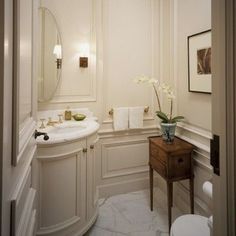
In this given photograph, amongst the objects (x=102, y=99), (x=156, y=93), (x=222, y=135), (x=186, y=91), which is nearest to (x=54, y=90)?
(x=102, y=99)

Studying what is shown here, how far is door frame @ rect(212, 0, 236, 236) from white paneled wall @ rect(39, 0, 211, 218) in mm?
1371

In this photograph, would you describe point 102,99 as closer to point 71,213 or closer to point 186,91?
point 186,91

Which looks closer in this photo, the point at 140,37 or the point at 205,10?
the point at 205,10

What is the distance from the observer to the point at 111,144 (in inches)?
98.3

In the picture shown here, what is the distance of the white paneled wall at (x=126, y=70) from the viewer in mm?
2162

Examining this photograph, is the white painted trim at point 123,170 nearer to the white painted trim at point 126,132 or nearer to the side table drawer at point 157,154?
the white painted trim at point 126,132

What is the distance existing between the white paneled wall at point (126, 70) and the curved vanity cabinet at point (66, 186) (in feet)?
2.25

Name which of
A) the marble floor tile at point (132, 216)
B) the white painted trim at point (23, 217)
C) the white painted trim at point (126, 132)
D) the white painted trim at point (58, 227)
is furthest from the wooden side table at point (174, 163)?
the white painted trim at point (23, 217)

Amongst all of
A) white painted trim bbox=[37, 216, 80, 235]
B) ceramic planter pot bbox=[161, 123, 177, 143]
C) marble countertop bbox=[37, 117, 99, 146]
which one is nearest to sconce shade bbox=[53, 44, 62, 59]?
marble countertop bbox=[37, 117, 99, 146]

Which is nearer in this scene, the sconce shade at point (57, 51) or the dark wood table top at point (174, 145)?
the dark wood table top at point (174, 145)

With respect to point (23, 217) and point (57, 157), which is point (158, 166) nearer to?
point (57, 157)

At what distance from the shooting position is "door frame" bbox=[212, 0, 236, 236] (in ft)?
1.91

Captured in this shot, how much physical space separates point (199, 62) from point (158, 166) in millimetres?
977

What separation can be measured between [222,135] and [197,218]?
1057mm
